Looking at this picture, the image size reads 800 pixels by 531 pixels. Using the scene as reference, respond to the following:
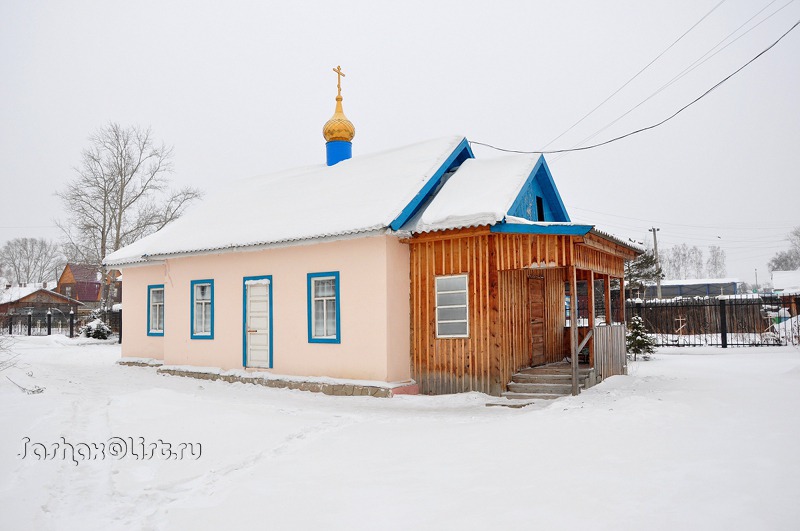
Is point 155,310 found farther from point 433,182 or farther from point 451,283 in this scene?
point 451,283

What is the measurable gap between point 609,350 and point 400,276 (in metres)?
4.98

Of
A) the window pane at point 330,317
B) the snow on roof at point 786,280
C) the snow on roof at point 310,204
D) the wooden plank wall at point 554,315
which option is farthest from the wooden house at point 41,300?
the snow on roof at point 786,280

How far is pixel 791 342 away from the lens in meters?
20.7

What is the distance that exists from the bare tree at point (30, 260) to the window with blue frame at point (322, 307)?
3159 inches

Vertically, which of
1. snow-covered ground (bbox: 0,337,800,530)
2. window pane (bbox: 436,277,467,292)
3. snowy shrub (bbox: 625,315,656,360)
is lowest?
snow-covered ground (bbox: 0,337,800,530)

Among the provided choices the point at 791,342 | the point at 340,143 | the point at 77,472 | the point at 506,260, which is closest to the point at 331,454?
the point at 77,472

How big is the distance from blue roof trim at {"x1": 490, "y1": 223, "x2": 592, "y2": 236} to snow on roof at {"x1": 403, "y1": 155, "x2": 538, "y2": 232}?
0.27 m

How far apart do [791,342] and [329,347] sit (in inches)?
668

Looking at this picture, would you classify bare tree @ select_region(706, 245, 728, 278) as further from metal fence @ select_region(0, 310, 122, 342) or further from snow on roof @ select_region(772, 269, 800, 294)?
metal fence @ select_region(0, 310, 122, 342)

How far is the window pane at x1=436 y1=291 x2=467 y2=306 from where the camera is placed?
11984 millimetres

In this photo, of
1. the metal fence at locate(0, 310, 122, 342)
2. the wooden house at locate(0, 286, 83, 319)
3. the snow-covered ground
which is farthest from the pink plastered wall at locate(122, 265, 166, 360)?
the wooden house at locate(0, 286, 83, 319)

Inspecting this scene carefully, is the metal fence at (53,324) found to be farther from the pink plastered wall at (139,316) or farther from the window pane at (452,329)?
the window pane at (452,329)

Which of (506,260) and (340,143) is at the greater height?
(340,143)

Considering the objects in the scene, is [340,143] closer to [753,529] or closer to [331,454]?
[331,454]
